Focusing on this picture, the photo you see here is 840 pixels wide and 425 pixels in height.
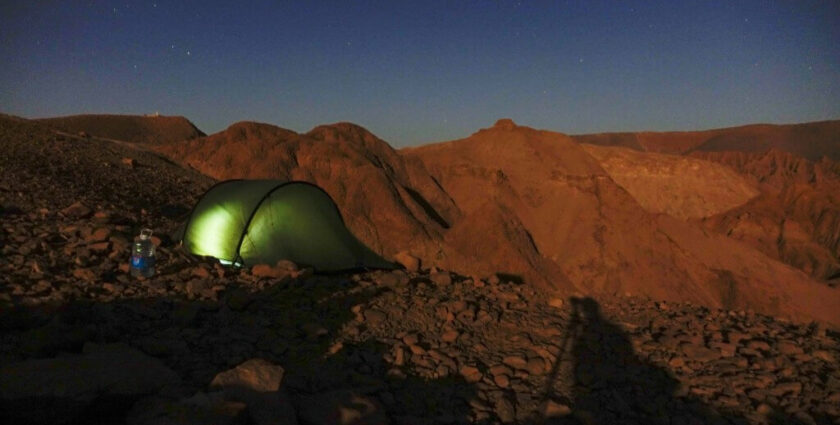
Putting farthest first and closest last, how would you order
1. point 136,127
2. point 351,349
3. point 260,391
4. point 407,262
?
point 136,127 → point 407,262 → point 351,349 → point 260,391

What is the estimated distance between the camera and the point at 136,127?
209 feet

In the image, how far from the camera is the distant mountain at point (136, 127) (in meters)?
57.8

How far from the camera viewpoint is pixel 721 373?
15.4 ft

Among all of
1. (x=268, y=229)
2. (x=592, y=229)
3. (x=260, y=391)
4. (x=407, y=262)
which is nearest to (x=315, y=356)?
(x=260, y=391)

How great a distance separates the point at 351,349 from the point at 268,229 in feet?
12.0

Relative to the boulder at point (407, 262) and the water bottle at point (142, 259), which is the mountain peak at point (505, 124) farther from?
the water bottle at point (142, 259)

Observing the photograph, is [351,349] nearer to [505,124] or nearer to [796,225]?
[505,124]

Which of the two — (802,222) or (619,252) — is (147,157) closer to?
(619,252)

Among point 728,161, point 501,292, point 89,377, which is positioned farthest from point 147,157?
point 728,161

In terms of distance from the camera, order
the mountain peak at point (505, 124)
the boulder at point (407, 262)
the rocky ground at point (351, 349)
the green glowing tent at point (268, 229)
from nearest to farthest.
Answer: the rocky ground at point (351, 349) < the green glowing tent at point (268, 229) < the boulder at point (407, 262) < the mountain peak at point (505, 124)

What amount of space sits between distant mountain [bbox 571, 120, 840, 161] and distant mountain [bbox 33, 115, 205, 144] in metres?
74.4

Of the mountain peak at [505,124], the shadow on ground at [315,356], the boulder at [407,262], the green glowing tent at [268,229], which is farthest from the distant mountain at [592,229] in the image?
the shadow on ground at [315,356]

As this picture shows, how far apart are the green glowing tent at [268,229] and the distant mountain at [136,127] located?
55901mm

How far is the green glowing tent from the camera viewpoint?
742cm
